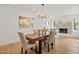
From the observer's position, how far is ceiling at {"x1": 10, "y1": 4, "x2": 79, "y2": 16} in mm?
3008

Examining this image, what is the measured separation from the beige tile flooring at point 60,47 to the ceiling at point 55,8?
655 millimetres

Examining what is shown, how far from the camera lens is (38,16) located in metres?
3.08

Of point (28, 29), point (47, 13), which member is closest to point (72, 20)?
point (47, 13)

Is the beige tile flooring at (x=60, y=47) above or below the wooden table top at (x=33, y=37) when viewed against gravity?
below

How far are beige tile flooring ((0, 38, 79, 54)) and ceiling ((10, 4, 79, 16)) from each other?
655 mm

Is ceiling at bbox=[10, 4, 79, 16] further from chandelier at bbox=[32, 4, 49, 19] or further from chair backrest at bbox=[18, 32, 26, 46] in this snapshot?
chair backrest at bbox=[18, 32, 26, 46]

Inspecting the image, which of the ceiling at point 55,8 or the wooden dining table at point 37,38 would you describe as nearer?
the ceiling at point 55,8

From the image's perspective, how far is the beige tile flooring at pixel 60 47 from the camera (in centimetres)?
304

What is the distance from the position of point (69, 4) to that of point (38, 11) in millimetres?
754

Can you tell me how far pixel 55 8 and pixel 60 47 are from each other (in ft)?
3.11

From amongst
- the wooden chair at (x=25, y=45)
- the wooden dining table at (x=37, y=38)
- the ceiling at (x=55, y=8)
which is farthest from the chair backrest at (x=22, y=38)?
the ceiling at (x=55, y=8)

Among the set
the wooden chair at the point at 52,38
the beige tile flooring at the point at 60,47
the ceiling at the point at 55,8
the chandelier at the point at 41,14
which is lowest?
the beige tile flooring at the point at 60,47

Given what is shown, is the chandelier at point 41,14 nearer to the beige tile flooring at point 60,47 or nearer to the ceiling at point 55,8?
the ceiling at point 55,8
